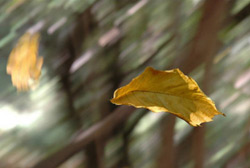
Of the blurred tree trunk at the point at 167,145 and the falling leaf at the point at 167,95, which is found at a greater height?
the falling leaf at the point at 167,95

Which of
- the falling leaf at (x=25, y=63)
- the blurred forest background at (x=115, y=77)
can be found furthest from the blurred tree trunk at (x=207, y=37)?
the falling leaf at (x=25, y=63)

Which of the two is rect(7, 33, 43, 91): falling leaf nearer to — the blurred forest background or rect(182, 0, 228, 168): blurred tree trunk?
the blurred forest background

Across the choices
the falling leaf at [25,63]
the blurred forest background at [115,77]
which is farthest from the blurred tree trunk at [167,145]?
the falling leaf at [25,63]

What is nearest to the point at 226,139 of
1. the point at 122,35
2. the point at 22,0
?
the point at 122,35

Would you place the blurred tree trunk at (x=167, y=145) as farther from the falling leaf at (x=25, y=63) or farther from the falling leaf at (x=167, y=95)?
the falling leaf at (x=25, y=63)

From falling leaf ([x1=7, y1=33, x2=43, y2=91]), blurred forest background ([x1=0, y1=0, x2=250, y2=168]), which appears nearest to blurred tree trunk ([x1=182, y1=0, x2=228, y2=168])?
blurred forest background ([x1=0, y1=0, x2=250, y2=168])

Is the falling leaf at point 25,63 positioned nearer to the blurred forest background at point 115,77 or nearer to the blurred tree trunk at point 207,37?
the blurred forest background at point 115,77

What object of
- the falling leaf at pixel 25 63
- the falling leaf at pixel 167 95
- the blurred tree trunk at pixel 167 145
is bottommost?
the blurred tree trunk at pixel 167 145
